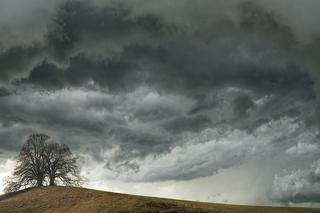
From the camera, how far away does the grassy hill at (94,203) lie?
51531mm

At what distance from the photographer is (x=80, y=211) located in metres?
53.9

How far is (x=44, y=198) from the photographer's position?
64.4 meters

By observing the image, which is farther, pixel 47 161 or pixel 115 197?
pixel 47 161

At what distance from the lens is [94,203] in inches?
2213

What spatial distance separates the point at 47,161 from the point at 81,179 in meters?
8.02

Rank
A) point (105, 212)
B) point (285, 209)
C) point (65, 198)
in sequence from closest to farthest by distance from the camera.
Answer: point (105, 212), point (285, 209), point (65, 198)

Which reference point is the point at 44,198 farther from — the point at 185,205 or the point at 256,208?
the point at 256,208

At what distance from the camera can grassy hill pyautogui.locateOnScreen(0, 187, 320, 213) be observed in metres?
51.5

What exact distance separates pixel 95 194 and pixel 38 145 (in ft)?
84.9

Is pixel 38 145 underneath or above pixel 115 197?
above

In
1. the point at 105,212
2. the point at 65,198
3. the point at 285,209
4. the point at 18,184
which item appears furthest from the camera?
the point at 18,184

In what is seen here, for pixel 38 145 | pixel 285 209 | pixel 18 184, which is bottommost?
pixel 285 209

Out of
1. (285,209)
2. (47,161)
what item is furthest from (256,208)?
(47,161)

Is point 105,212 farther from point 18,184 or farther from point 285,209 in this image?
point 18,184
